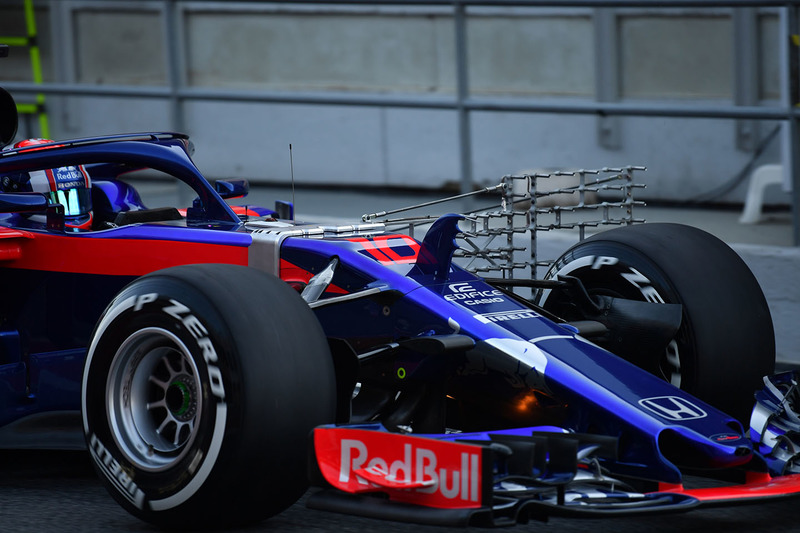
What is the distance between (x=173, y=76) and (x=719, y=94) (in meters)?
4.10

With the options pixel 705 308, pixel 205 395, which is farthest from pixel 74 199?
pixel 705 308

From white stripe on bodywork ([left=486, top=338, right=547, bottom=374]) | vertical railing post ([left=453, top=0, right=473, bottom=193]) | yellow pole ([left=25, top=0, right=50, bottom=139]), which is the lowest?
white stripe on bodywork ([left=486, top=338, right=547, bottom=374])

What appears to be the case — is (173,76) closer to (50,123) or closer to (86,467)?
(50,123)

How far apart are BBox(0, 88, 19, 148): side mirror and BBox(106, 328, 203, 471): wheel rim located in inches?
94.3

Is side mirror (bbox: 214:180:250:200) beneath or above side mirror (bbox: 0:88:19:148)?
beneath

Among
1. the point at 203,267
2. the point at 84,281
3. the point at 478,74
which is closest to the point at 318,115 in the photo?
the point at 478,74

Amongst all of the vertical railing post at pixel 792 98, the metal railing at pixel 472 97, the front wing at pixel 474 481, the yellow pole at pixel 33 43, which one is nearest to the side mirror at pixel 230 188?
the metal railing at pixel 472 97

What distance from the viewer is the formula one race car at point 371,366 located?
381cm

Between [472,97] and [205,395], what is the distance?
481cm

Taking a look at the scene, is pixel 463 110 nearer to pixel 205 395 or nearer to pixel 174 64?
pixel 174 64

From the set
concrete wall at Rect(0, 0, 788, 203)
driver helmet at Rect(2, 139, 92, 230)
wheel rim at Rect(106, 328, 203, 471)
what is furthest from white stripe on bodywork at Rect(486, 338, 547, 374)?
concrete wall at Rect(0, 0, 788, 203)

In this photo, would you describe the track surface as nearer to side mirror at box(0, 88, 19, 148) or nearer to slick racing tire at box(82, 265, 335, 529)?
slick racing tire at box(82, 265, 335, 529)

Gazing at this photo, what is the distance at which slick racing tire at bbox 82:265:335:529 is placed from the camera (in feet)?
12.7

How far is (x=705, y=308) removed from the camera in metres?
4.83
